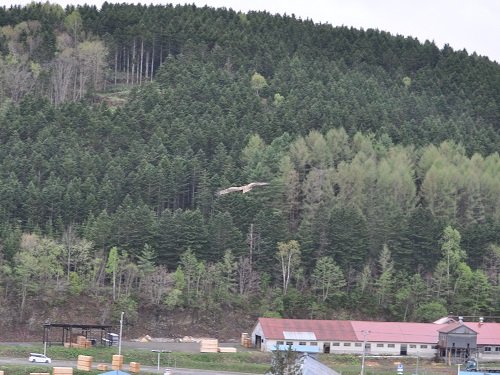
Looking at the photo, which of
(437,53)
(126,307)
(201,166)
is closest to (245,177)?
(201,166)

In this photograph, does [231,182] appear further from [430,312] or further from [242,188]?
[430,312]

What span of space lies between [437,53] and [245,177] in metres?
65.0

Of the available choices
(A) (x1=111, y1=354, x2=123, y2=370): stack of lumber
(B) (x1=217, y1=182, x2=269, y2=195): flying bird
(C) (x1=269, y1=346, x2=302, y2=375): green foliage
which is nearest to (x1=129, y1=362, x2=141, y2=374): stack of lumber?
(A) (x1=111, y1=354, x2=123, y2=370): stack of lumber

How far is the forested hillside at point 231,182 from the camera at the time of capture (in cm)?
8788

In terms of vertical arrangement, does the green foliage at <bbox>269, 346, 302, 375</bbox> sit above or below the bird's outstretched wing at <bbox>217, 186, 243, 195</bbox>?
below

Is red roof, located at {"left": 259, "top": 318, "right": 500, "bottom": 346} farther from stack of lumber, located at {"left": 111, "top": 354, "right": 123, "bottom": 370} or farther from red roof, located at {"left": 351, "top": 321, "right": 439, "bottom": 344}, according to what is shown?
stack of lumber, located at {"left": 111, "top": 354, "right": 123, "bottom": 370}

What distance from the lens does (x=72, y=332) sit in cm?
8081

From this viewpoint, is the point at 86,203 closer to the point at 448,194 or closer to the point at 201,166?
the point at 201,166

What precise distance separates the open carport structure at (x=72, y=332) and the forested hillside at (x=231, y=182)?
1.36 m

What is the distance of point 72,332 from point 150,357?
8.04 m

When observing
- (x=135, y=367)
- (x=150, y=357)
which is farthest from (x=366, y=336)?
(x=135, y=367)

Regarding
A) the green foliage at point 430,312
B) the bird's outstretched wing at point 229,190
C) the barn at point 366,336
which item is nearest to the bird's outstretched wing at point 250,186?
the bird's outstretched wing at point 229,190

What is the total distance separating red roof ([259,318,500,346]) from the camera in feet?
272

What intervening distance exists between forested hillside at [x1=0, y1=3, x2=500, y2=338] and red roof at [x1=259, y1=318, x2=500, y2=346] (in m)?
3.85
